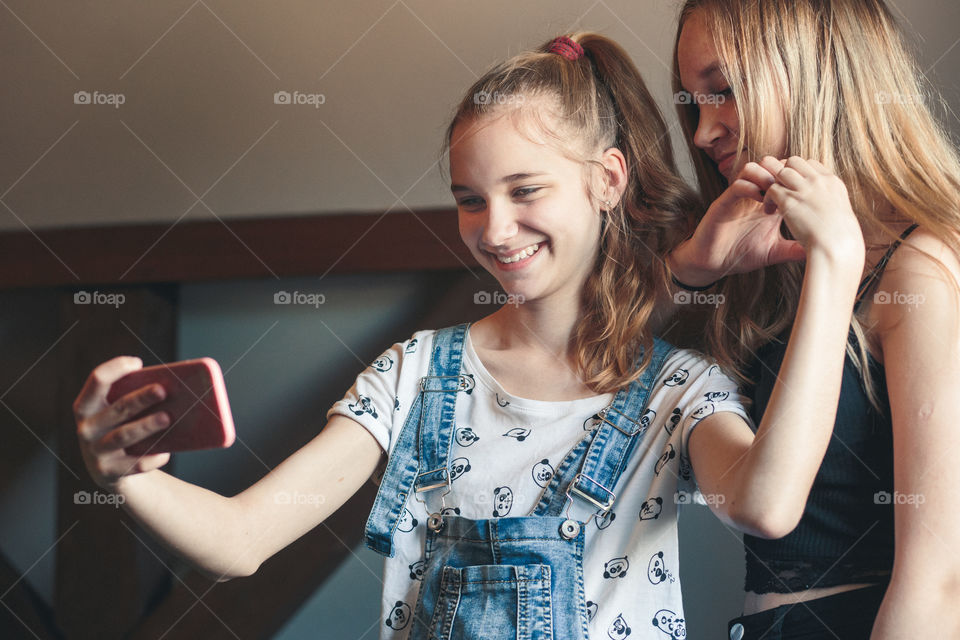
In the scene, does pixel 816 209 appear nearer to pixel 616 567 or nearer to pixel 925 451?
pixel 925 451

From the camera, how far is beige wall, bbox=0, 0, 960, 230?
178 centimetres

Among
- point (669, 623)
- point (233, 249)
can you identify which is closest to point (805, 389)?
point (669, 623)

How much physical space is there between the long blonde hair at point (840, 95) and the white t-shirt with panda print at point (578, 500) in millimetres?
138

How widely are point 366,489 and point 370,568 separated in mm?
173

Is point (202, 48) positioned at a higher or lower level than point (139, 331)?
higher

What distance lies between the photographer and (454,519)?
1074mm

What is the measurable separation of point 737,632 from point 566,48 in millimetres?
820

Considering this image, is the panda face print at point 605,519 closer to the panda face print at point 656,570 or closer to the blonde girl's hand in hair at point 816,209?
the panda face print at point 656,570

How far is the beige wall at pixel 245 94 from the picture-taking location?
1778mm

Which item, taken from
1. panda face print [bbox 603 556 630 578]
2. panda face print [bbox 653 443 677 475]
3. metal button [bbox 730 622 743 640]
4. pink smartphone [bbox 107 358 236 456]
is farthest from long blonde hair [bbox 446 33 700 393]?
pink smartphone [bbox 107 358 236 456]

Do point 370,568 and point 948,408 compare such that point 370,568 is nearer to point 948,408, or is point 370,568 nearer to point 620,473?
point 620,473

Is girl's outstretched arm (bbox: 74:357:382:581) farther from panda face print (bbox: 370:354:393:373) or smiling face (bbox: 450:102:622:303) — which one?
smiling face (bbox: 450:102:622:303)

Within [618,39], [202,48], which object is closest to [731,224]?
[618,39]

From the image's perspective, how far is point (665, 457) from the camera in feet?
3.46
